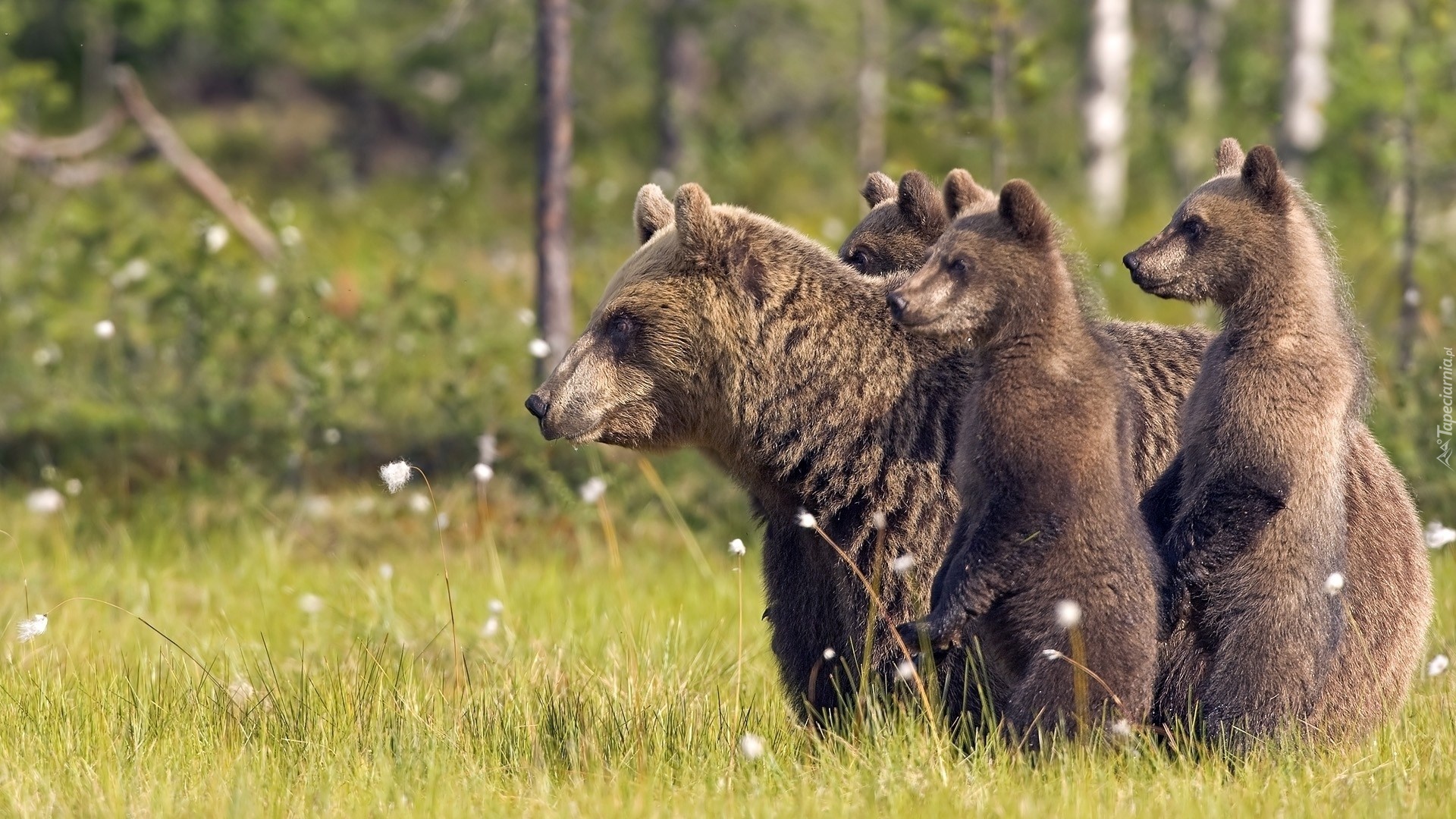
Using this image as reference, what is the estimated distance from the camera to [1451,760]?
4.41 metres

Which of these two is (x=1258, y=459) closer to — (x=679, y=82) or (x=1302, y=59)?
(x=1302, y=59)

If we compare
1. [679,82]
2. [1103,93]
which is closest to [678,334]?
[1103,93]

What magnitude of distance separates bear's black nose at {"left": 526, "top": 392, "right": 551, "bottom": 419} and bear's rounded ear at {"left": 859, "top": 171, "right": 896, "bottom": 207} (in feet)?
5.25

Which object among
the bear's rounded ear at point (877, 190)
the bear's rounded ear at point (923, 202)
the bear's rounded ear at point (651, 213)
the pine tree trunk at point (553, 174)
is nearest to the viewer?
the bear's rounded ear at point (923, 202)

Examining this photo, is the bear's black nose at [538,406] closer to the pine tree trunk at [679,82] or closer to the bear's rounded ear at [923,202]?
the bear's rounded ear at [923,202]

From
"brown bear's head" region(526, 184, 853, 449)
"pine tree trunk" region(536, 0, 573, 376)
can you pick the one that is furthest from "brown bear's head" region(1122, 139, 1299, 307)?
"pine tree trunk" region(536, 0, 573, 376)

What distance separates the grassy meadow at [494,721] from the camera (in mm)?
4094

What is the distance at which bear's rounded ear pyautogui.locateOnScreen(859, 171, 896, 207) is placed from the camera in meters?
5.91

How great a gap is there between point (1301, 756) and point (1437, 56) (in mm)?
15523

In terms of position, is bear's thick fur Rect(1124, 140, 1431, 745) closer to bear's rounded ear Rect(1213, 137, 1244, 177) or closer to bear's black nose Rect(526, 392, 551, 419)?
bear's rounded ear Rect(1213, 137, 1244, 177)

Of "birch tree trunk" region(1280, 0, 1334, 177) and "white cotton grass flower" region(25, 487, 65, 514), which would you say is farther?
"birch tree trunk" region(1280, 0, 1334, 177)

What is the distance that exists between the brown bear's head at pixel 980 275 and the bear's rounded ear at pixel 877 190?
5.37ft

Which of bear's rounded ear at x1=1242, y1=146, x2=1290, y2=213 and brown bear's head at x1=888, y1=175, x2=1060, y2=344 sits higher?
bear's rounded ear at x1=1242, y1=146, x2=1290, y2=213

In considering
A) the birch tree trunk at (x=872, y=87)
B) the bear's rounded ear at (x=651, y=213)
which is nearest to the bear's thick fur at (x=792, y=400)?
the bear's rounded ear at (x=651, y=213)
